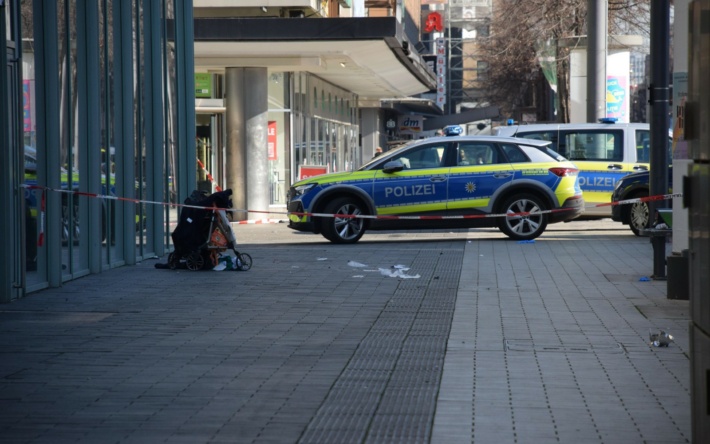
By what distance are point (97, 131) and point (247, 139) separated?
520 inches

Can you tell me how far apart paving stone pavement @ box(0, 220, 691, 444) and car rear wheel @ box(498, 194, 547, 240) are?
14.9ft

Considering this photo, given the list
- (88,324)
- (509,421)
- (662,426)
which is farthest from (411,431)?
(88,324)

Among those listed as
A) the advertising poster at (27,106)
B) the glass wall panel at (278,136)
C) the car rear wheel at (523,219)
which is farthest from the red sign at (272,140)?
the advertising poster at (27,106)

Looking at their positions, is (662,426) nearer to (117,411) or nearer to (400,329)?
(117,411)

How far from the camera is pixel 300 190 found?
19.7 metres

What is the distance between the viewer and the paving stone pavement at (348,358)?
20.4 feet

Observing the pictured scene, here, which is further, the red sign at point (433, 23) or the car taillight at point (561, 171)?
the red sign at point (433, 23)

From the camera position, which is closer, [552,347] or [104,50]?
[552,347]

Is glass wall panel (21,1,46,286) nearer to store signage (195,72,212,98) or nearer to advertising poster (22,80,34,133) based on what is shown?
advertising poster (22,80,34,133)

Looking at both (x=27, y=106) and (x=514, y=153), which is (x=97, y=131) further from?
(x=514, y=153)

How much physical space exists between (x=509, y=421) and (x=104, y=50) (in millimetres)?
10225

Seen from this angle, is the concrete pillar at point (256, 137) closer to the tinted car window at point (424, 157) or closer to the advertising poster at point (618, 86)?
the tinted car window at point (424, 157)

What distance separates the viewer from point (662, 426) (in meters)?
6.20

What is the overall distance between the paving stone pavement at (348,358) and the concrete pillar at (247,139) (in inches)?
514
